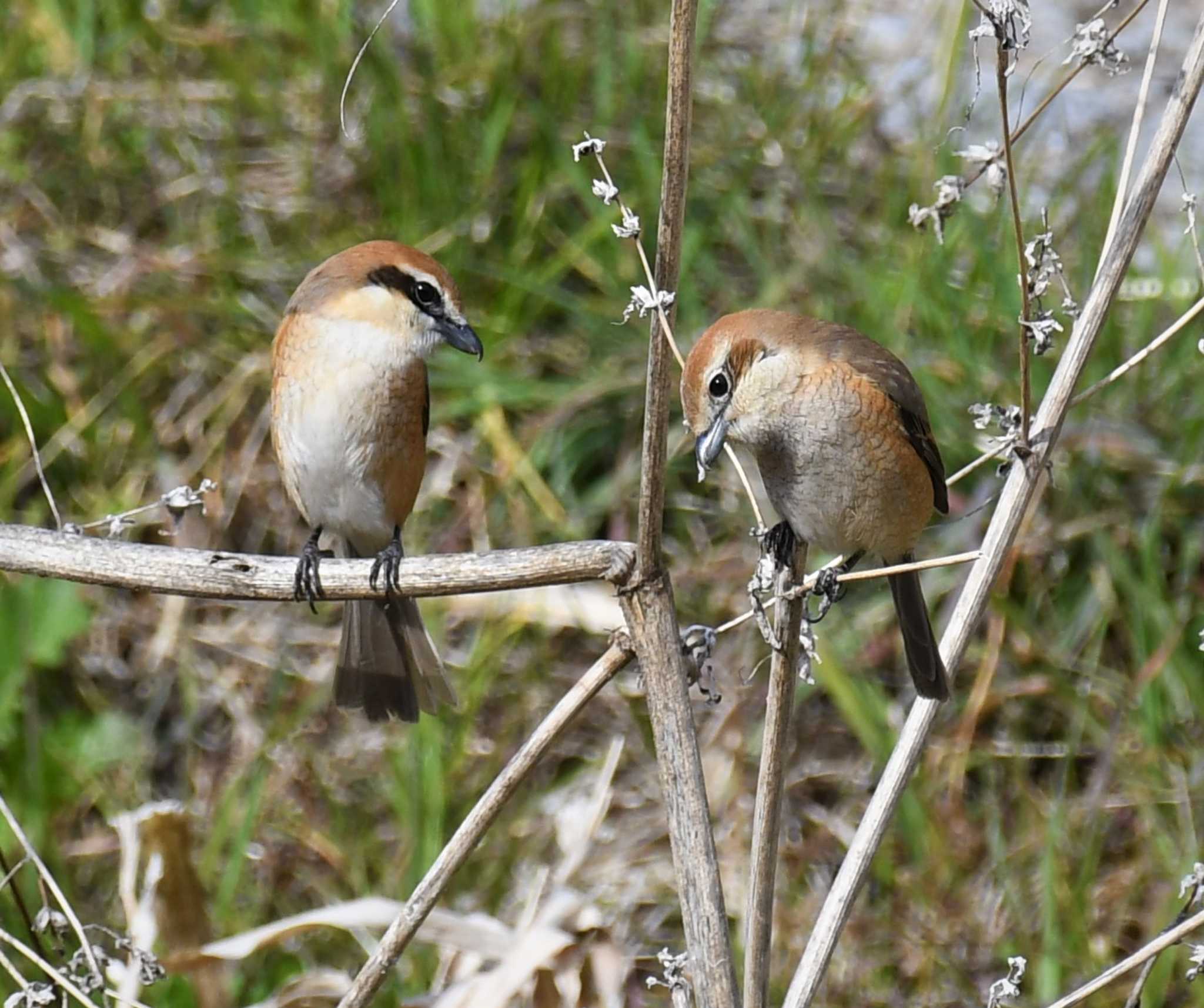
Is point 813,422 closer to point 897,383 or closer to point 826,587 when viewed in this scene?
point 897,383

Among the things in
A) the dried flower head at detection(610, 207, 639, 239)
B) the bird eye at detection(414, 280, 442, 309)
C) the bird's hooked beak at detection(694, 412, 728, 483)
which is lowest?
the bird's hooked beak at detection(694, 412, 728, 483)

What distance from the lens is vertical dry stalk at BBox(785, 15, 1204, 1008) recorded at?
1.96m

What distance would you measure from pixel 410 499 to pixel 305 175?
1.92 metres

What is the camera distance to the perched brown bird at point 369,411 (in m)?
3.25

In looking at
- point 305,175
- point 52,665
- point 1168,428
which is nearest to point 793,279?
point 1168,428

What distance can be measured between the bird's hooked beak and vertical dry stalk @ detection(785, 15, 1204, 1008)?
0.64 metres

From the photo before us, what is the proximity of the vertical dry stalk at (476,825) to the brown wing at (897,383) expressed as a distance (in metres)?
1.07

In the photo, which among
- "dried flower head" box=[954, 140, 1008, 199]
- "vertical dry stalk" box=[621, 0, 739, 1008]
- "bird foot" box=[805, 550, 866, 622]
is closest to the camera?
"vertical dry stalk" box=[621, 0, 739, 1008]

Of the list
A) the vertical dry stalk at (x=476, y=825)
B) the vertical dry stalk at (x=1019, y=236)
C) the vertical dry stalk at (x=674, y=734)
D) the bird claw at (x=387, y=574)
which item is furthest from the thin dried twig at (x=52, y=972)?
the vertical dry stalk at (x=1019, y=236)

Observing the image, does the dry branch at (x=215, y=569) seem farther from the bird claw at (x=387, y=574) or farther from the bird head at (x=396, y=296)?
the bird head at (x=396, y=296)

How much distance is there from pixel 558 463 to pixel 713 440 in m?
1.87

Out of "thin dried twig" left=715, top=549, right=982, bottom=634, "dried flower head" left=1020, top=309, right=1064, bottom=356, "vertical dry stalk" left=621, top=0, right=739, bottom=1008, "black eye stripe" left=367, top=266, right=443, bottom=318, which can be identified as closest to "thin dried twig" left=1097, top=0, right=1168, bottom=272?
"dried flower head" left=1020, top=309, right=1064, bottom=356

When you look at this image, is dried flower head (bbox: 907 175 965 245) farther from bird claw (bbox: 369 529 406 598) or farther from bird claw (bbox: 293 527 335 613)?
bird claw (bbox: 293 527 335 613)

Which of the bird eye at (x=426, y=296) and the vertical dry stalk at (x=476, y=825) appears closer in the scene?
the vertical dry stalk at (x=476, y=825)
